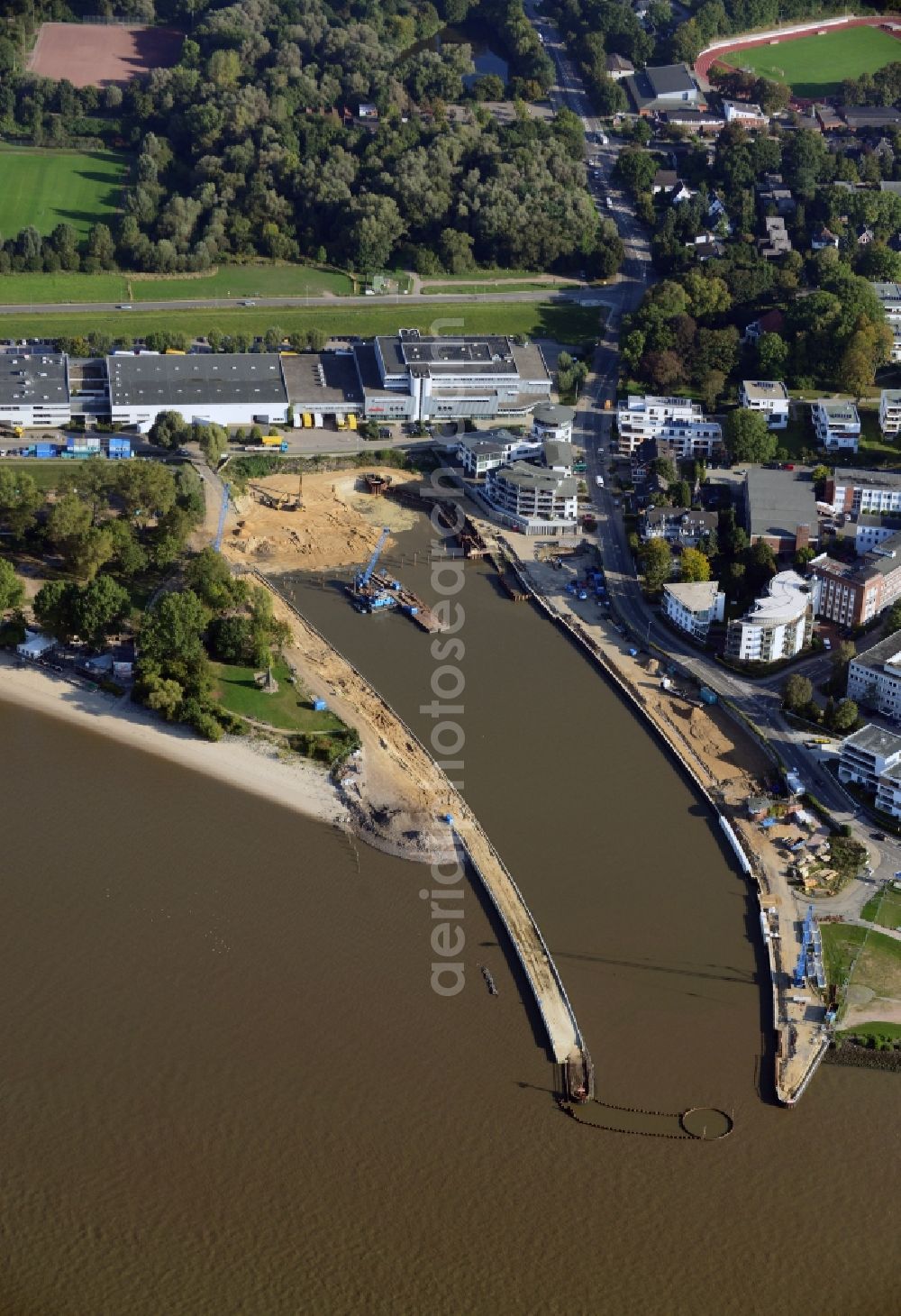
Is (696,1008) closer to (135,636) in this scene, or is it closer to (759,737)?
(759,737)

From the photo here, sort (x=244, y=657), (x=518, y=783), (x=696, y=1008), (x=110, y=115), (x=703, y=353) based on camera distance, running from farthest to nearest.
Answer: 1. (x=110, y=115)
2. (x=703, y=353)
3. (x=244, y=657)
4. (x=518, y=783)
5. (x=696, y=1008)

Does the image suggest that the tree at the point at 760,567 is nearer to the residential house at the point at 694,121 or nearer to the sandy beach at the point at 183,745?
the sandy beach at the point at 183,745

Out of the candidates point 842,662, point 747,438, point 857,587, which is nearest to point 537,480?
point 747,438

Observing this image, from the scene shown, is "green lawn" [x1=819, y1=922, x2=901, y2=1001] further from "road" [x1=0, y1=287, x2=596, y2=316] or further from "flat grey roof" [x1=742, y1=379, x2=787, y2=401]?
"road" [x1=0, y1=287, x2=596, y2=316]

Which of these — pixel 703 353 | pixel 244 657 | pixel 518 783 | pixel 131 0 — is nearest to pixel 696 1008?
pixel 518 783

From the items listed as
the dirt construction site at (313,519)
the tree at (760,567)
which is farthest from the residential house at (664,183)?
the tree at (760,567)

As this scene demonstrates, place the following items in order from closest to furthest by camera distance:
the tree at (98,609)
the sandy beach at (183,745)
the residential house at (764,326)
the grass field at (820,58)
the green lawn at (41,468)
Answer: the sandy beach at (183,745), the tree at (98,609), the green lawn at (41,468), the residential house at (764,326), the grass field at (820,58)

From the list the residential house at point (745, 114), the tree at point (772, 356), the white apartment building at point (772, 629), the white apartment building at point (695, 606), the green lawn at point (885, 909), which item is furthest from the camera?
the residential house at point (745, 114)
